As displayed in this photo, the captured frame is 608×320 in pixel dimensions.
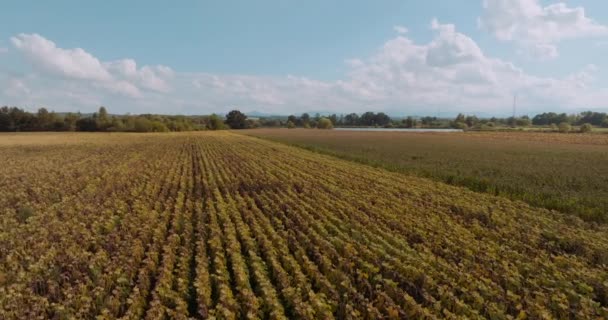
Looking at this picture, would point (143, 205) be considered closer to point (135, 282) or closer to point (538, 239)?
point (135, 282)

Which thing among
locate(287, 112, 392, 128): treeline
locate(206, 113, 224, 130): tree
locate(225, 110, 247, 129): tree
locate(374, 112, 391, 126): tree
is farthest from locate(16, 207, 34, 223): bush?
locate(374, 112, 391, 126): tree

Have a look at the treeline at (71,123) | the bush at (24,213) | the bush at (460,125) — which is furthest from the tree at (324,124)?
the bush at (24,213)

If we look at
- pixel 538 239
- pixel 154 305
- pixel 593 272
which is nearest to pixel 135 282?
pixel 154 305

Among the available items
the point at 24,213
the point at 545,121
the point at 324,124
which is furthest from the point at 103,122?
the point at 545,121

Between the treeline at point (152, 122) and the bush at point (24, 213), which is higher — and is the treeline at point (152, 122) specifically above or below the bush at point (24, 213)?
above

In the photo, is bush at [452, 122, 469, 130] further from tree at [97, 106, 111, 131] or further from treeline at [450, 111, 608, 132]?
tree at [97, 106, 111, 131]

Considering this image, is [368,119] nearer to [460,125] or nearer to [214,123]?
[460,125]

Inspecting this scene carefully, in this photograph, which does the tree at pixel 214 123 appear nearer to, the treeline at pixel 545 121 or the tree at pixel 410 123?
the tree at pixel 410 123
